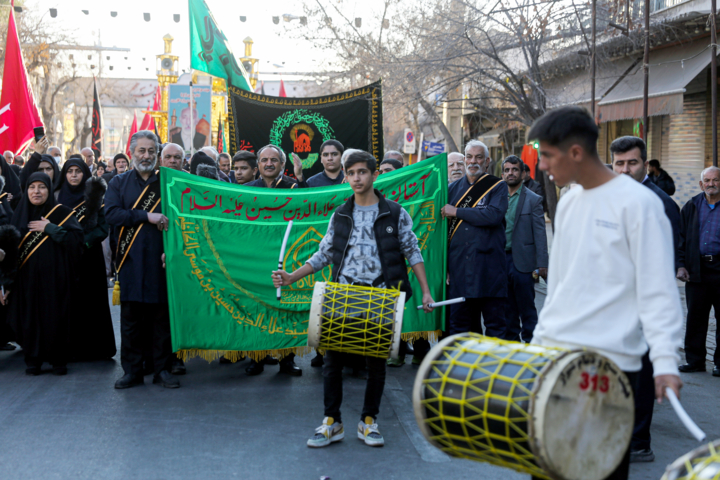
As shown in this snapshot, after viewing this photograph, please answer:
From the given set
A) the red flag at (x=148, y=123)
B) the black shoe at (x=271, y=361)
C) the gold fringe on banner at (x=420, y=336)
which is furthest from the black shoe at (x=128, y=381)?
the red flag at (x=148, y=123)

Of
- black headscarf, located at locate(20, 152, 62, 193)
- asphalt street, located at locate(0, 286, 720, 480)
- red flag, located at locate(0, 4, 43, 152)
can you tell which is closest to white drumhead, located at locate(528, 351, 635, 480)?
asphalt street, located at locate(0, 286, 720, 480)

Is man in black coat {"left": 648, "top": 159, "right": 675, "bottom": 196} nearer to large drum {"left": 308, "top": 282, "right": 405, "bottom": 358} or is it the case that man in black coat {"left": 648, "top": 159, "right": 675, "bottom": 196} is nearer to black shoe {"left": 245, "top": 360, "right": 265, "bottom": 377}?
black shoe {"left": 245, "top": 360, "right": 265, "bottom": 377}

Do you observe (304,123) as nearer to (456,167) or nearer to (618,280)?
(456,167)

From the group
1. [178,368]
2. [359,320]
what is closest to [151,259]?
[178,368]

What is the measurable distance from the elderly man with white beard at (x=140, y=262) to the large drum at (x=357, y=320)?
2152mm

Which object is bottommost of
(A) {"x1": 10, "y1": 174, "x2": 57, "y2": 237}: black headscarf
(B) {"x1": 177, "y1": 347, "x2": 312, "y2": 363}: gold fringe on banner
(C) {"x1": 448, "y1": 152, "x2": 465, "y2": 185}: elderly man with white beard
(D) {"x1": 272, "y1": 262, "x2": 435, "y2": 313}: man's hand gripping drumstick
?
(B) {"x1": 177, "y1": 347, "x2": 312, "y2": 363}: gold fringe on banner

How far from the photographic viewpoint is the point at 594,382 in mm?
2443

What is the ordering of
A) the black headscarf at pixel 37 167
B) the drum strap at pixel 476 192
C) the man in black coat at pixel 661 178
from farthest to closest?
the man in black coat at pixel 661 178 → the black headscarf at pixel 37 167 → the drum strap at pixel 476 192

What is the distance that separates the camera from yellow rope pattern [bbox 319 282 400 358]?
4.23 meters

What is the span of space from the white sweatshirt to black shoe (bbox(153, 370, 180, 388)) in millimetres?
3965

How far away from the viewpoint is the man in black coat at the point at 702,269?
6.71 m

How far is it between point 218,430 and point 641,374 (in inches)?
107

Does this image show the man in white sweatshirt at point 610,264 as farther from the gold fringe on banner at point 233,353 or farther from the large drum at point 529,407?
the gold fringe on banner at point 233,353

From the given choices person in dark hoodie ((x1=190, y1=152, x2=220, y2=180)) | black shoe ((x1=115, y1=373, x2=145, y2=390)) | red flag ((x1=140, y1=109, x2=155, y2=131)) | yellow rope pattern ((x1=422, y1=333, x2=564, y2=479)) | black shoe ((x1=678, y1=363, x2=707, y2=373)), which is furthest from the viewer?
red flag ((x1=140, y1=109, x2=155, y2=131))
